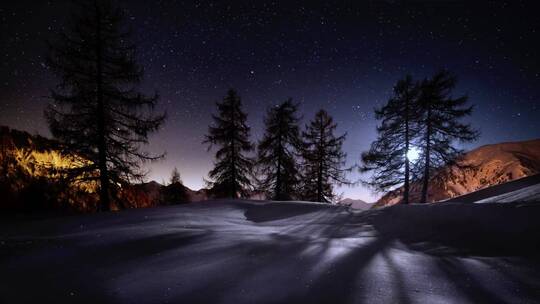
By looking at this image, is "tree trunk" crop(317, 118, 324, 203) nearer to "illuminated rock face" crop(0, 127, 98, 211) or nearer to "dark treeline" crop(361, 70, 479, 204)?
"dark treeline" crop(361, 70, 479, 204)

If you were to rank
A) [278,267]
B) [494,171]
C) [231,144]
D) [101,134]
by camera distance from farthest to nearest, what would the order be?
1. [494,171]
2. [231,144]
3. [101,134]
4. [278,267]

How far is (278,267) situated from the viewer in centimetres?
251

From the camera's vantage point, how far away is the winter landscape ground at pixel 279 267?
1.95 meters

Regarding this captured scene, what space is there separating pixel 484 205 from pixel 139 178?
12.6 meters

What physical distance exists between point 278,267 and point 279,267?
0.04ft

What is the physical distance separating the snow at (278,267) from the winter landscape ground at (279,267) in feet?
0.04

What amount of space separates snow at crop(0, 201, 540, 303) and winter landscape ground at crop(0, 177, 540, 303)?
0.01 meters

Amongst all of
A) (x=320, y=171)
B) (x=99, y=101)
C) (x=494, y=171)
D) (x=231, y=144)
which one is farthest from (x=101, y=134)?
(x=494, y=171)

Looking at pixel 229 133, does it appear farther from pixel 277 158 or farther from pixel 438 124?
pixel 438 124

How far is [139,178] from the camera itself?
1084 centimetres

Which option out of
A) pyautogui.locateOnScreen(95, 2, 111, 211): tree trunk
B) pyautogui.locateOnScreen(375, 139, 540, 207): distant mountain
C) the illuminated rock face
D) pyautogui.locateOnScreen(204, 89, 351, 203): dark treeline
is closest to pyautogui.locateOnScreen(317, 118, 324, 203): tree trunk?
pyautogui.locateOnScreen(204, 89, 351, 203): dark treeline

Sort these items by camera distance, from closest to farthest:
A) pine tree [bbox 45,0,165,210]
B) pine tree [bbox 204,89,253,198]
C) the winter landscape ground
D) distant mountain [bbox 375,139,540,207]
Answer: the winter landscape ground, pine tree [bbox 45,0,165,210], pine tree [bbox 204,89,253,198], distant mountain [bbox 375,139,540,207]

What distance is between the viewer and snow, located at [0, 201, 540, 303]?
195 cm

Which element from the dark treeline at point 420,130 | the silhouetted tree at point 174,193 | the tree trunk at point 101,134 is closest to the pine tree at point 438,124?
the dark treeline at point 420,130
